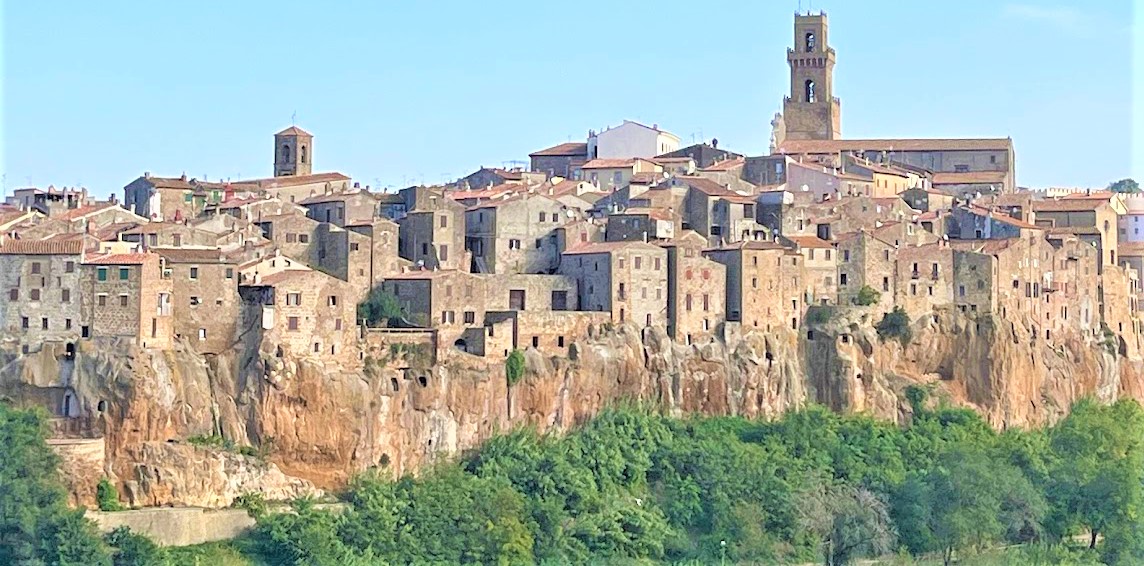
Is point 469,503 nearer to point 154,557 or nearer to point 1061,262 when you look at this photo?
point 154,557

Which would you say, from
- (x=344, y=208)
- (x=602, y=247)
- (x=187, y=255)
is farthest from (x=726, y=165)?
(x=187, y=255)

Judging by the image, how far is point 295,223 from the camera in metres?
48.2

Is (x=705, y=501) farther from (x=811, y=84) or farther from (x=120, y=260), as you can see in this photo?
(x=811, y=84)

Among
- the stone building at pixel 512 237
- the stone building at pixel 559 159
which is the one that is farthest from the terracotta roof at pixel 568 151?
the stone building at pixel 512 237

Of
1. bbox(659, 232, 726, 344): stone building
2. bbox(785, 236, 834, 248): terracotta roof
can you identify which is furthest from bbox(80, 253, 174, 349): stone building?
bbox(785, 236, 834, 248): terracotta roof

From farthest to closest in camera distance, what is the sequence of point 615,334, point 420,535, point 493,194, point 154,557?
point 493,194 < point 615,334 < point 420,535 < point 154,557

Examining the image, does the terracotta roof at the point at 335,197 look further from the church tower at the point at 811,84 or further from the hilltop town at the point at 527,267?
the church tower at the point at 811,84

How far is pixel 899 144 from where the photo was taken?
68312 millimetres

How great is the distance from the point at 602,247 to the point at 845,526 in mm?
6909

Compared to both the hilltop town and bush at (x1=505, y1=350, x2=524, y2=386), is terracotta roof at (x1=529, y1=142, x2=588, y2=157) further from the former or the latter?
bush at (x1=505, y1=350, x2=524, y2=386)

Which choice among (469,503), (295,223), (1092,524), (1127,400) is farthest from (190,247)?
(1127,400)

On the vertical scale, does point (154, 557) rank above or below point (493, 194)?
below

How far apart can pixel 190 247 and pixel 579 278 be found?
24.2ft

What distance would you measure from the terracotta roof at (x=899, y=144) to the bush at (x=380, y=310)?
21.9m
